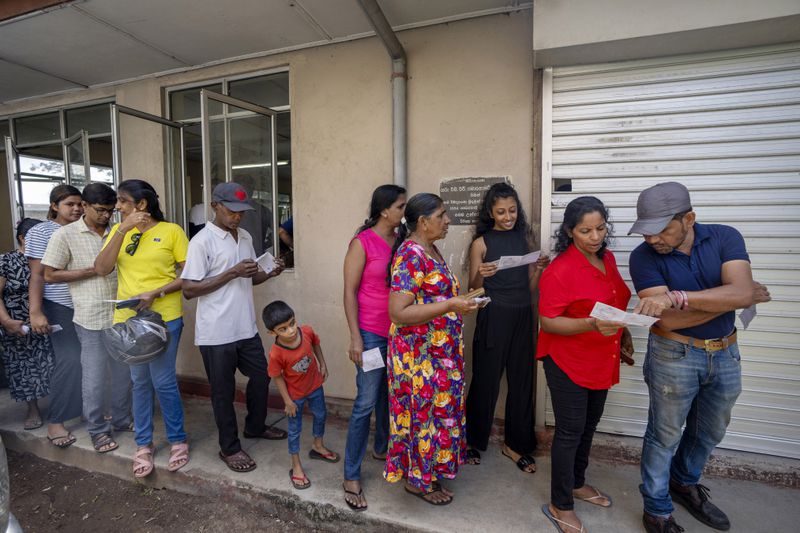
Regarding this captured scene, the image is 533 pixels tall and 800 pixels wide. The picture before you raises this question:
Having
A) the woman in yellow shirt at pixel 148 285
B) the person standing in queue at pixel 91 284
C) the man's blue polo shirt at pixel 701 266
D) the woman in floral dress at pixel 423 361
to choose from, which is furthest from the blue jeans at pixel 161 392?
the man's blue polo shirt at pixel 701 266

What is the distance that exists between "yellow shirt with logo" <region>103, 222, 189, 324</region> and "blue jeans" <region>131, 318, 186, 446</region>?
17 cm

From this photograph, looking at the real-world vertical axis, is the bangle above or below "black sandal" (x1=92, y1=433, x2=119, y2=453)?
above

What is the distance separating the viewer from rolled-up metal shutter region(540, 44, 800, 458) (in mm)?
2746

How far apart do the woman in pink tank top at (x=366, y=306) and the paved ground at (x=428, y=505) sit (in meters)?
0.21

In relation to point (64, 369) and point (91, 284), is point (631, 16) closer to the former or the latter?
point (91, 284)

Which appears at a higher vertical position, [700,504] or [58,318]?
[58,318]

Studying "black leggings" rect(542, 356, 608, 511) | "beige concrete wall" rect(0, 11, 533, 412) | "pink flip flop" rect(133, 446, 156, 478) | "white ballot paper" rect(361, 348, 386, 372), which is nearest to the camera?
"black leggings" rect(542, 356, 608, 511)

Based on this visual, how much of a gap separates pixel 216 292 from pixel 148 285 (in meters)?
0.51

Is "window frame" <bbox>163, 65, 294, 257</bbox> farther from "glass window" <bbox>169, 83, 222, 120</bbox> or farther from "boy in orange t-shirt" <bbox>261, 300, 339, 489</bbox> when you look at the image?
"boy in orange t-shirt" <bbox>261, 300, 339, 489</bbox>

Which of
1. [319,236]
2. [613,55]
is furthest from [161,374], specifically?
[613,55]

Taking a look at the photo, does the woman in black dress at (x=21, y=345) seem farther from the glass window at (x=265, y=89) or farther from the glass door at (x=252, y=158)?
the glass window at (x=265, y=89)

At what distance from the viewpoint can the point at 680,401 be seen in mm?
2191

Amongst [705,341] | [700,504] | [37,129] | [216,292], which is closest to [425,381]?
[705,341]

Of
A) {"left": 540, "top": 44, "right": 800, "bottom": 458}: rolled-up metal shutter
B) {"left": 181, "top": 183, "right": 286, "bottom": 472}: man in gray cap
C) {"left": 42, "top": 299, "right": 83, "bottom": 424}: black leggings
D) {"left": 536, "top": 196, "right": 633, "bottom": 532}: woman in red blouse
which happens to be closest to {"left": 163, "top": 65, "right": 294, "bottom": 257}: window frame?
{"left": 181, "top": 183, "right": 286, "bottom": 472}: man in gray cap
